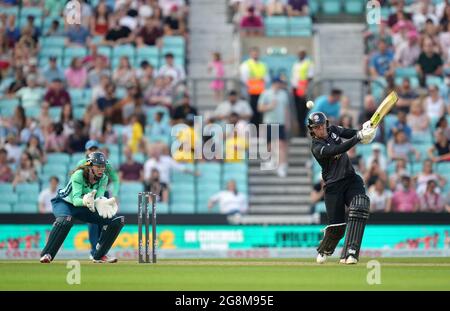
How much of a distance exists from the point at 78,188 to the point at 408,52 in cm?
1231

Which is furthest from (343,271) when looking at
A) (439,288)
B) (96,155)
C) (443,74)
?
(443,74)

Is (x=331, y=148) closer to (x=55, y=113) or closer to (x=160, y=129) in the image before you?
(x=160, y=129)

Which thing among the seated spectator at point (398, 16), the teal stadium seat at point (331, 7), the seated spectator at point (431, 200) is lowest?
the seated spectator at point (431, 200)

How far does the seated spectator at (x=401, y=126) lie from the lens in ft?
80.2

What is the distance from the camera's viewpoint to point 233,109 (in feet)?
80.5

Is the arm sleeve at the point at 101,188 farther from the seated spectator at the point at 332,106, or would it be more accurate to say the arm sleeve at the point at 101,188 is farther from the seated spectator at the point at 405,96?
the seated spectator at the point at 405,96

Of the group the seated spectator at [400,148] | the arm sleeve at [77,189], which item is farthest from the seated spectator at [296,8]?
the arm sleeve at [77,189]

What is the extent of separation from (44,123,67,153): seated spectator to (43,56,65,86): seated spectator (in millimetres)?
1675

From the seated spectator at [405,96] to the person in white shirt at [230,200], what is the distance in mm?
4072

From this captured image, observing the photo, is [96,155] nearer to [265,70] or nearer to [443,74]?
[265,70]

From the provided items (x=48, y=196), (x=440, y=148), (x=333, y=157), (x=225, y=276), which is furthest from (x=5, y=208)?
(x=225, y=276)

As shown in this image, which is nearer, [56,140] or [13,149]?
[13,149]

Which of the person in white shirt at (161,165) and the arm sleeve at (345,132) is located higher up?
the person in white shirt at (161,165)
